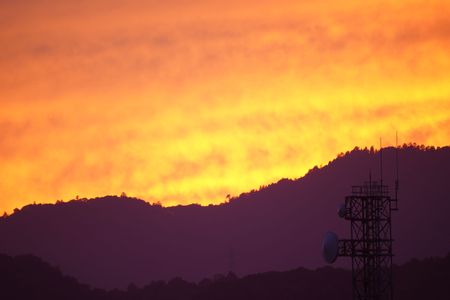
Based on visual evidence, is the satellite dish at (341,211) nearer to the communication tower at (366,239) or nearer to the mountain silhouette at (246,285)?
the communication tower at (366,239)

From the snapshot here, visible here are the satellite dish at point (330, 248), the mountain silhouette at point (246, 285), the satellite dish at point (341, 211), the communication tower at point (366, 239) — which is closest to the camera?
the communication tower at point (366, 239)

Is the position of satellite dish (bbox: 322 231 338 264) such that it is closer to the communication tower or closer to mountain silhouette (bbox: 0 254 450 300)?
the communication tower

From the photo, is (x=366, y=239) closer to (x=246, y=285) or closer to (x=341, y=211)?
(x=341, y=211)

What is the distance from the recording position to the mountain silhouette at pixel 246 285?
12662 cm

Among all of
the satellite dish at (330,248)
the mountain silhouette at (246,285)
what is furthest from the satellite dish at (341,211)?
the mountain silhouette at (246,285)

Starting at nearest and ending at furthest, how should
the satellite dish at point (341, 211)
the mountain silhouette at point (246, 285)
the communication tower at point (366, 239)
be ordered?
the communication tower at point (366, 239)
the satellite dish at point (341, 211)
the mountain silhouette at point (246, 285)

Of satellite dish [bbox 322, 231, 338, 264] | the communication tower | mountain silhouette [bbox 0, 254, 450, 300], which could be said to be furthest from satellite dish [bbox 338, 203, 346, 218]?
mountain silhouette [bbox 0, 254, 450, 300]

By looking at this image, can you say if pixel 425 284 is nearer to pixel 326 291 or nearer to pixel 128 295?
pixel 326 291

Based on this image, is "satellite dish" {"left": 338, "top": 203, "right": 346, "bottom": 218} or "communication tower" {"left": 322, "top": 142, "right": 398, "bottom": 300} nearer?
"communication tower" {"left": 322, "top": 142, "right": 398, "bottom": 300}

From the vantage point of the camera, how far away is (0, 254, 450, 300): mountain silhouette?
127 meters

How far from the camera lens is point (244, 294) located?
138 meters

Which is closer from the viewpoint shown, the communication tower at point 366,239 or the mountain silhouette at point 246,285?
the communication tower at point 366,239

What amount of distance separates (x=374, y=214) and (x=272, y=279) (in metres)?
81.4

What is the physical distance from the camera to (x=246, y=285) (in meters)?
139
